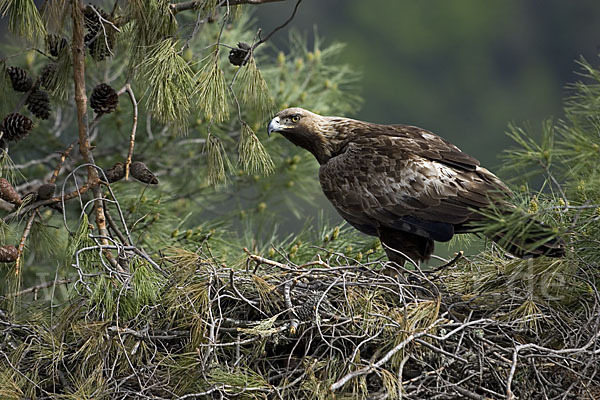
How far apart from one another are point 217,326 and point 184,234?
62.2 inches

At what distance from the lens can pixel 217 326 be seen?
8.11ft

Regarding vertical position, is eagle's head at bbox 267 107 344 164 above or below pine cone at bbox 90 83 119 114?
below

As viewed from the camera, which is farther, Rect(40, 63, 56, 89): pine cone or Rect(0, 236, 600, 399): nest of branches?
Rect(40, 63, 56, 89): pine cone

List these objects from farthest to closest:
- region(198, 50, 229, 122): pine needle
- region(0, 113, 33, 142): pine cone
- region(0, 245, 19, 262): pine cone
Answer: region(0, 113, 33, 142): pine cone
region(198, 50, 229, 122): pine needle
region(0, 245, 19, 262): pine cone

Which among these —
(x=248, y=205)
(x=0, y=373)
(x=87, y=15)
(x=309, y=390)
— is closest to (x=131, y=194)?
(x=248, y=205)

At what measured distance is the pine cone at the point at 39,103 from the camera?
3.24m

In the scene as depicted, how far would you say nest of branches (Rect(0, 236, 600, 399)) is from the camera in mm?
2336

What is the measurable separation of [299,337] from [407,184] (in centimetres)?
88

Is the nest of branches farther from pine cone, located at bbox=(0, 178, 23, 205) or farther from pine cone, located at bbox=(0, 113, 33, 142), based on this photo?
pine cone, located at bbox=(0, 113, 33, 142)

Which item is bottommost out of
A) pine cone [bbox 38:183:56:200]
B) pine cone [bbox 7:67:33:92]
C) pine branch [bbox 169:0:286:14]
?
pine cone [bbox 38:183:56:200]

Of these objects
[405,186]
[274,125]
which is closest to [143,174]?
[274,125]

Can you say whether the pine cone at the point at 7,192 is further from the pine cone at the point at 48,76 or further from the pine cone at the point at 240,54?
the pine cone at the point at 240,54

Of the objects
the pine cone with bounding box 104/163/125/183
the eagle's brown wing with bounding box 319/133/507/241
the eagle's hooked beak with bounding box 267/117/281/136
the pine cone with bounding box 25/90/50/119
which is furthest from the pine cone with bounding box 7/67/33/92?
the eagle's brown wing with bounding box 319/133/507/241

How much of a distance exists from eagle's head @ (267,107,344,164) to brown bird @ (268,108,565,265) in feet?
0.14
